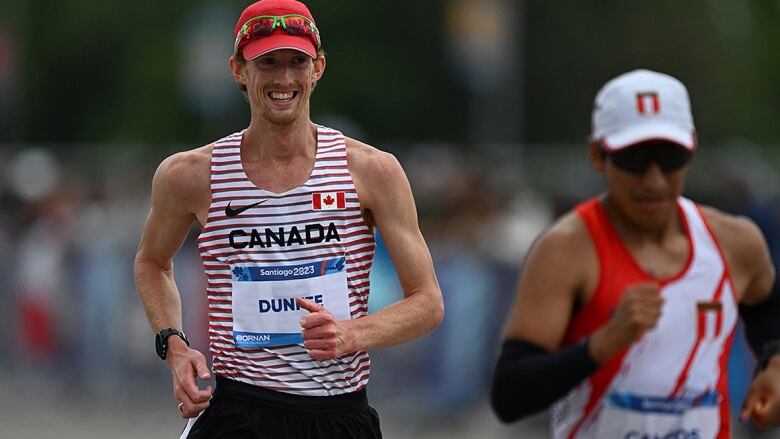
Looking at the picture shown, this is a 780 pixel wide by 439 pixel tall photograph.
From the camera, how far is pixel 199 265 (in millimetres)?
18375

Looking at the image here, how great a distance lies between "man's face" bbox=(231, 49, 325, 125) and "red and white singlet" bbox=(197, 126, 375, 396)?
0.20 m

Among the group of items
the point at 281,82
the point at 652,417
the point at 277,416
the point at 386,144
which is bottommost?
the point at 652,417

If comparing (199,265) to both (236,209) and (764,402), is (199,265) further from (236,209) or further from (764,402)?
(236,209)

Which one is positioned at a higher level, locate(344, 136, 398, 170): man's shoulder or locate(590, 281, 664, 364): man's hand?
locate(344, 136, 398, 170): man's shoulder

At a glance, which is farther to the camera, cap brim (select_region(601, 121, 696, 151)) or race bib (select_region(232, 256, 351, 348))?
cap brim (select_region(601, 121, 696, 151))

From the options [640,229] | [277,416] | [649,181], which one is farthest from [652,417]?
[277,416]

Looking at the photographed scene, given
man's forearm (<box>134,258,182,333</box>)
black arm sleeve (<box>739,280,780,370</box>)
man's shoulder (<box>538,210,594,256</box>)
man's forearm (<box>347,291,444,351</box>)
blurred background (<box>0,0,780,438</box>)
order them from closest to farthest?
1. man's forearm (<box>347,291,444,351</box>)
2. man's forearm (<box>134,258,182,333</box>)
3. man's shoulder (<box>538,210,594,256</box>)
4. black arm sleeve (<box>739,280,780,370</box>)
5. blurred background (<box>0,0,780,438</box>)

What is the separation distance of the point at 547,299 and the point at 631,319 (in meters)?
0.47

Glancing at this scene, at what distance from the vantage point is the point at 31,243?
2041 cm

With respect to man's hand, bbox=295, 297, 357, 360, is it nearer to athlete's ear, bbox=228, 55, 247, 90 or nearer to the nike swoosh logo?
the nike swoosh logo

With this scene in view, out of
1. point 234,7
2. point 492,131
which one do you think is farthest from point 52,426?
point 234,7

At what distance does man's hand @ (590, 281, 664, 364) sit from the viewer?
18.3 ft

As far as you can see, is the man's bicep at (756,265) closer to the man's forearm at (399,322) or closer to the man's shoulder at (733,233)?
the man's shoulder at (733,233)

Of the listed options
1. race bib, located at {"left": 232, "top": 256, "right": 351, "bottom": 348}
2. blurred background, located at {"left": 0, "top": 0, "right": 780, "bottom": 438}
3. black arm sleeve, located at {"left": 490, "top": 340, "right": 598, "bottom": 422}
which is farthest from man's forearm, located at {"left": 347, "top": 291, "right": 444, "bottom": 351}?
blurred background, located at {"left": 0, "top": 0, "right": 780, "bottom": 438}
